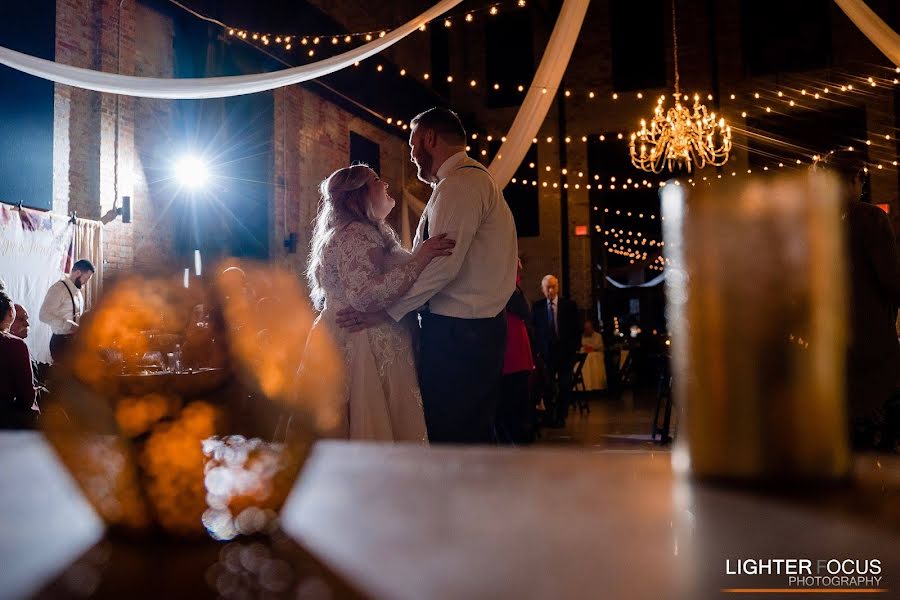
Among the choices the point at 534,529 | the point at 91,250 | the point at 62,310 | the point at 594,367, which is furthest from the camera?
the point at 594,367

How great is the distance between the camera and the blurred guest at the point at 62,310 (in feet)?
19.1

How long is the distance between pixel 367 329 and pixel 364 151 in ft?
28.9

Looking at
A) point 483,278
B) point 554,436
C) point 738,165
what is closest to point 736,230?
point 483,278

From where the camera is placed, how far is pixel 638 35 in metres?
12.6

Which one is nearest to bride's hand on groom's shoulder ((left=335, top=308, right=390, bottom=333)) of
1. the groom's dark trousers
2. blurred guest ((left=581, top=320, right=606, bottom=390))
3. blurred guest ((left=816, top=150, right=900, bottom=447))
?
the groom's dark trousers

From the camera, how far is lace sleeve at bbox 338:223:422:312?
2141mm

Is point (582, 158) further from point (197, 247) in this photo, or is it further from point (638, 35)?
point (197, 247)

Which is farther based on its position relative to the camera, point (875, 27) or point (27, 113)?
point (27, 113)

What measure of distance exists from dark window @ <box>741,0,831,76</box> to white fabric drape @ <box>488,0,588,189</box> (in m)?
8.79

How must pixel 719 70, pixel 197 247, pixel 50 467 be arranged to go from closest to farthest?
pixel 50 467 → pixel 197 247 → pixel 719 70

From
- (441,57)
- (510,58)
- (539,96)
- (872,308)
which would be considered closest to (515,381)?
(539,96)

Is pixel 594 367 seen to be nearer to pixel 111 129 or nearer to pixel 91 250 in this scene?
pixel 91 250

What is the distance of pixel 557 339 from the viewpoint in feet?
23.5

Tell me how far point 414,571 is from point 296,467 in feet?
0.50
